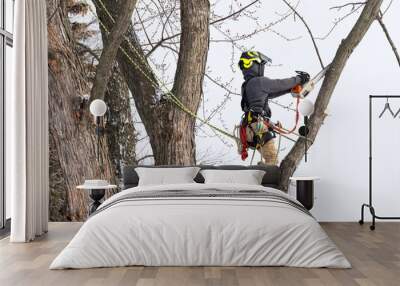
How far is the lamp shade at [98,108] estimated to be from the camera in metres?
7.02

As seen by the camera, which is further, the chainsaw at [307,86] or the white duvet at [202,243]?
the chainsaw at [307,86]

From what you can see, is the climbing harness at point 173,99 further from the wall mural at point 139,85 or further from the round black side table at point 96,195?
the round black side table at point 96,195

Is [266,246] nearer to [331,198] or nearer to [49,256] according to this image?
[49,256]

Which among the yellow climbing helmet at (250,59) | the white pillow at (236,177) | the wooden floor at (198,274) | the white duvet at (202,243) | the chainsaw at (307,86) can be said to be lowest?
the wooden floor at (198,274)

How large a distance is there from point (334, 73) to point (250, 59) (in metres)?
1.05

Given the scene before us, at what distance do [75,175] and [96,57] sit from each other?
1.48 metres

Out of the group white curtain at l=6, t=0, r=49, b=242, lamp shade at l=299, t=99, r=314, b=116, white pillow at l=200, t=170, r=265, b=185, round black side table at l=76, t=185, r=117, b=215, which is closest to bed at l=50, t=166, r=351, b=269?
white curtain at l=6, t=0, r=49, b=242

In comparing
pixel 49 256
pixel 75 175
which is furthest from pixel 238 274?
pixel 75 175

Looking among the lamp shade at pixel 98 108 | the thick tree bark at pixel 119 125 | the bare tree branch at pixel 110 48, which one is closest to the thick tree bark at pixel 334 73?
the thick tree bark at pixel 119 125

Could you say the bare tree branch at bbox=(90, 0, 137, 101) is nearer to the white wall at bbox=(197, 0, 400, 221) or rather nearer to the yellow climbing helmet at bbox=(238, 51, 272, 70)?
the white wall at bbox=(197, 0, 400, 221)

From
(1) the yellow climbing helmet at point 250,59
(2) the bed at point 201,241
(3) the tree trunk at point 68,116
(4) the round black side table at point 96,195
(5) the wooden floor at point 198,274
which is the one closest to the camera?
(5) the wooden floor at point 198,274

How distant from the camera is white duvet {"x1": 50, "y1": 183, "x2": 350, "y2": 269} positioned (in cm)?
450

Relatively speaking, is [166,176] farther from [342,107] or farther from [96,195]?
[342,107]

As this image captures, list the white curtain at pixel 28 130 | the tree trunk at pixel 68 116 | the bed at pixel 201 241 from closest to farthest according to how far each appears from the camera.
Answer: the bed at pixel 201 241 < the white curtain at pixel 28 130 < the tree trunk at pixel 68 116
